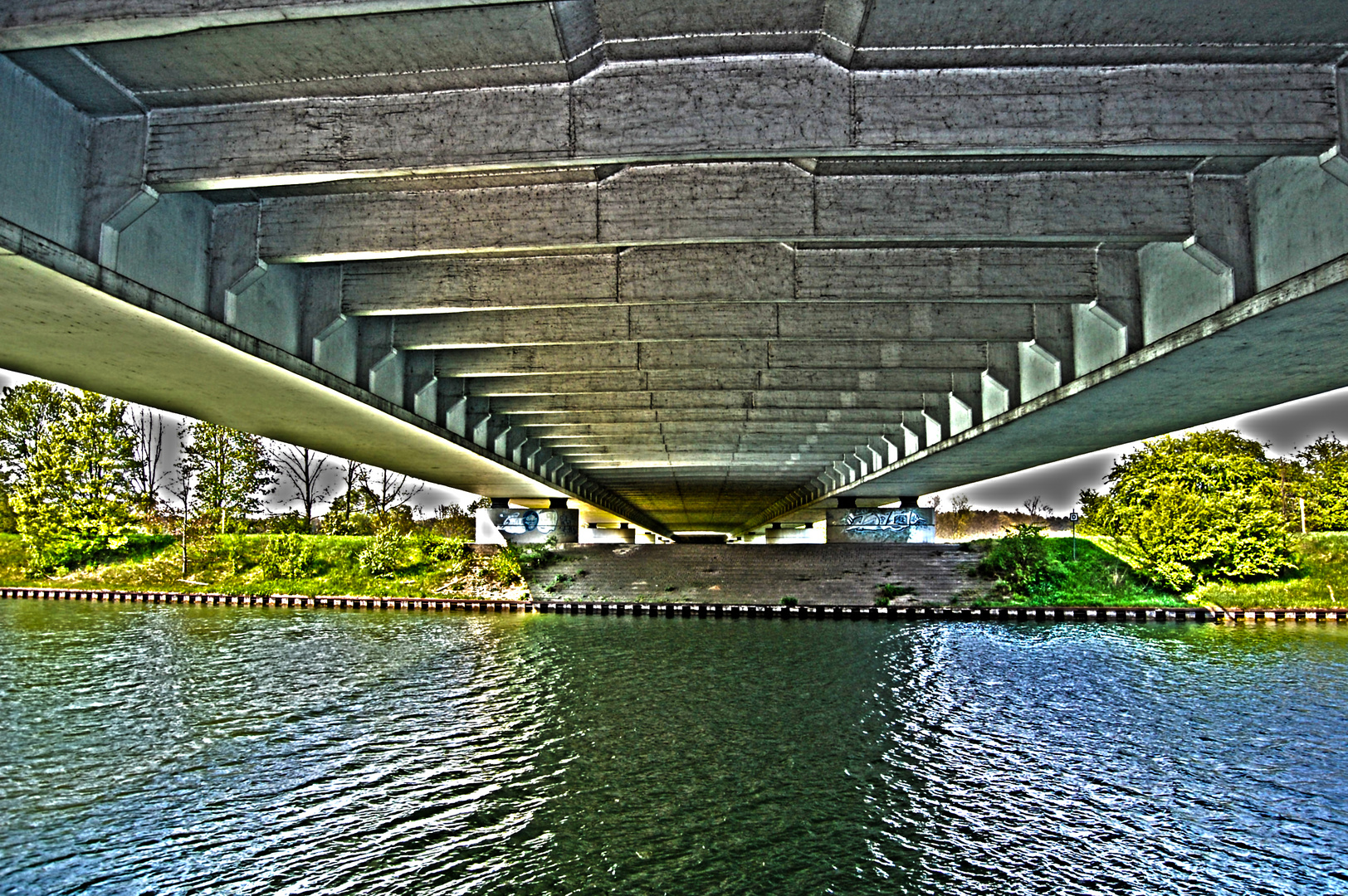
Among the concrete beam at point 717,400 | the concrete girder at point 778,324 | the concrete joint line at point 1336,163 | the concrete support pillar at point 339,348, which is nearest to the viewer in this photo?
the concrete joint line at point 1336,163

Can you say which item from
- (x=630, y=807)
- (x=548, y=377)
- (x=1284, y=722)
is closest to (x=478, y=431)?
(x=548, y=377)

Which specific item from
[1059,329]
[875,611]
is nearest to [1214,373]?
[1059,329]

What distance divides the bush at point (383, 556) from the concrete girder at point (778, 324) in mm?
31230

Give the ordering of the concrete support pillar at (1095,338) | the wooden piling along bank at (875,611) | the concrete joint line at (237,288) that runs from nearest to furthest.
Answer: the concrete joint line at (237,288)
the concrete support pillar at (1095,338)
the wooden piling along bank at (875,611)

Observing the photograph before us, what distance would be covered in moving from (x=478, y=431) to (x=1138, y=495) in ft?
119

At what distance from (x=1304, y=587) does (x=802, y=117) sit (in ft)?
139

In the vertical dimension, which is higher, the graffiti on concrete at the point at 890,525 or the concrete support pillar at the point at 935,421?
the concrete support pillar at the point at 935,421

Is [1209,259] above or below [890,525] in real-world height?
above

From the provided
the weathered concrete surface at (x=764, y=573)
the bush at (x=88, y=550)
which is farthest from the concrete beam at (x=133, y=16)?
the bush at (x=88, y=550)

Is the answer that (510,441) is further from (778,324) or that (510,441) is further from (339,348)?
(778,324)

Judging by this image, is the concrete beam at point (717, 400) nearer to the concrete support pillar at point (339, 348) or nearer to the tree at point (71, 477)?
the concrete support pillar at point (339, 348)

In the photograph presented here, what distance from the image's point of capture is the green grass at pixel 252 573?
1697 inches

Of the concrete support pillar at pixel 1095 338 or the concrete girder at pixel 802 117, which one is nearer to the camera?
the concrete girder at pixel 802 117

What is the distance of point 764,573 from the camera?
42.2 m
